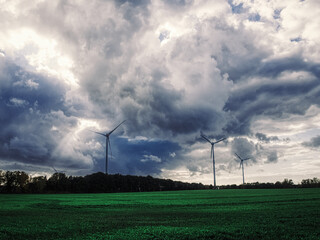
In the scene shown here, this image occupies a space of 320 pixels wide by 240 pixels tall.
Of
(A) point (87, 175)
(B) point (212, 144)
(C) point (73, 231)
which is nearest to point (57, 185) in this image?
(A) point (87, 175)

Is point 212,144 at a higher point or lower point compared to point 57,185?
higher

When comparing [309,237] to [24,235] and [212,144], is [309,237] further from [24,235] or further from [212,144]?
[212,144]

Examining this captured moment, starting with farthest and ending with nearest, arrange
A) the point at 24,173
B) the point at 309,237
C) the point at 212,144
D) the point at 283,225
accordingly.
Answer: the point at 24,173 → the point at 212,144 → the point at 283,225 → the point at 309,237

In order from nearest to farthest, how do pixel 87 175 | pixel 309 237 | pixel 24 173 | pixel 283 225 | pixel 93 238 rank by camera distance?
1. pixel 309 237
2. pixel 93 238
3. pixel 283 225
4. pixel 24 173
5. pixel 87 175

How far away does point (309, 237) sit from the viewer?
521 inches

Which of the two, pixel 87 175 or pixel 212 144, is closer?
pixel 212 144

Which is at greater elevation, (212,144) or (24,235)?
(212,144)

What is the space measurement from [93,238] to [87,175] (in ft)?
593

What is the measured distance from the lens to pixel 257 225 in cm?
1697

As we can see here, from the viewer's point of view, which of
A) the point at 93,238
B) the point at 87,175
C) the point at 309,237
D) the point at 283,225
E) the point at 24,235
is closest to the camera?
the point at 309,237

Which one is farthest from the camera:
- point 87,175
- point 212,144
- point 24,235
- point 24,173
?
point 87,175

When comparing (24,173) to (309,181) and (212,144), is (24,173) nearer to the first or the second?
(212,144)

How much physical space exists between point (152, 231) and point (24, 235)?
696 centimetres

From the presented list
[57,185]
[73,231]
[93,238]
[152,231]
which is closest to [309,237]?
[152,231]
